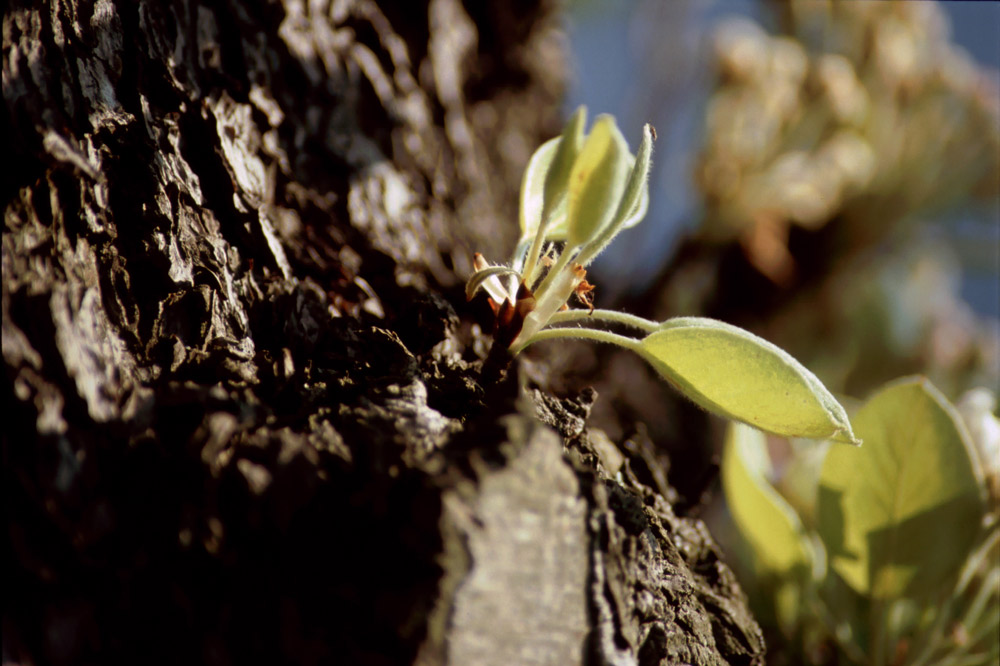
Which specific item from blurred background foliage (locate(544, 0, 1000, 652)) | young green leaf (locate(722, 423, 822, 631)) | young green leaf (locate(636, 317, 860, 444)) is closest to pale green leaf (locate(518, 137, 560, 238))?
young green leaf (locate(636, 317, 860, 444))

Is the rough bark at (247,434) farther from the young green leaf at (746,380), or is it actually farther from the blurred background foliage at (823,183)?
the blurred background foliage at (823,183)

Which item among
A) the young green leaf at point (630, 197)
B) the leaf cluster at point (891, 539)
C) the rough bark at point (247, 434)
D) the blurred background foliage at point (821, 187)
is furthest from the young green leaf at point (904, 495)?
the blurred background foliage at point (821, 187)

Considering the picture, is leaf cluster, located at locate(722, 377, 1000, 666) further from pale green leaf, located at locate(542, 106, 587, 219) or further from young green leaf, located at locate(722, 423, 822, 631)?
pale green leaf, located at locate(542, 106, 587, 219)

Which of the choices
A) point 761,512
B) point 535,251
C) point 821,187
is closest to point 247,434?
point 535,251

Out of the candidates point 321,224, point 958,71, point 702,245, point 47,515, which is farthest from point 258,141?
point 958,71

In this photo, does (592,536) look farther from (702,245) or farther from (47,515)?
(702,245)
